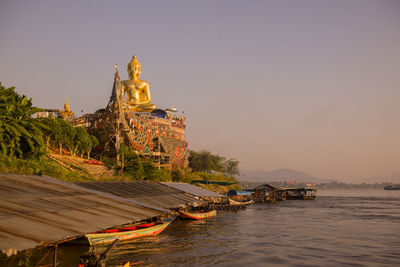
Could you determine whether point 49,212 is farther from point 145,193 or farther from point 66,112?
point 66,112

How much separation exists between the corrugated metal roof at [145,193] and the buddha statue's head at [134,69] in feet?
108

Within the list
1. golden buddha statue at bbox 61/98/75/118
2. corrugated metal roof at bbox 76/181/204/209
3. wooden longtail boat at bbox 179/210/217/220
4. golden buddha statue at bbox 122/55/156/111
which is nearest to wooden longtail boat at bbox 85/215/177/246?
corrugated metal roof at bbox 76/181/204/209

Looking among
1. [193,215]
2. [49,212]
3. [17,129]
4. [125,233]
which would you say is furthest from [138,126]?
[49,212]

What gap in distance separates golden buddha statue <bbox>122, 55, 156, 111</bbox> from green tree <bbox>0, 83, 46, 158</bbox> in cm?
2845

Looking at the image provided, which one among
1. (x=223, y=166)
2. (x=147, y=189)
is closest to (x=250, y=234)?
(x=147, y=189)

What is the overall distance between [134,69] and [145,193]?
37.1 meters

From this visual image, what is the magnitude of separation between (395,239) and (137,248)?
1867cm

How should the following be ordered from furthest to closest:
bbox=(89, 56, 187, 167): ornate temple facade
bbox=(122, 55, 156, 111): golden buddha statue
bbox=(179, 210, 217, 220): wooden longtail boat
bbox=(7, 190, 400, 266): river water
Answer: bbox=(122, 55, 156, 111): golden buddha statue
bbox=(89, 56, 187, 167): ornate temple facade
bbox=(179, 210, 217, 220): wooden longtail boat
bbox=(7, 190, 400, 266): river water

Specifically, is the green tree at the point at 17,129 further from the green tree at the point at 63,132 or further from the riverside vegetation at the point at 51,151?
the green tree at the point at 63,132

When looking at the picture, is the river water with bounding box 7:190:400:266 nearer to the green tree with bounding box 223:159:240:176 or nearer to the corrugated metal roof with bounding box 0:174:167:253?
the corrugated metal roof with bounding box 0:174:167:253

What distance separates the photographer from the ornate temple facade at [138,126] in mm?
44438

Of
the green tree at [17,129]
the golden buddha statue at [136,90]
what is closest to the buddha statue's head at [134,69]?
the golden buddha statue at [136,90]

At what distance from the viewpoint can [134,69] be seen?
57594 millimetres

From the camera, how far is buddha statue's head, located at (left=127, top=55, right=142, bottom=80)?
5759 cm
